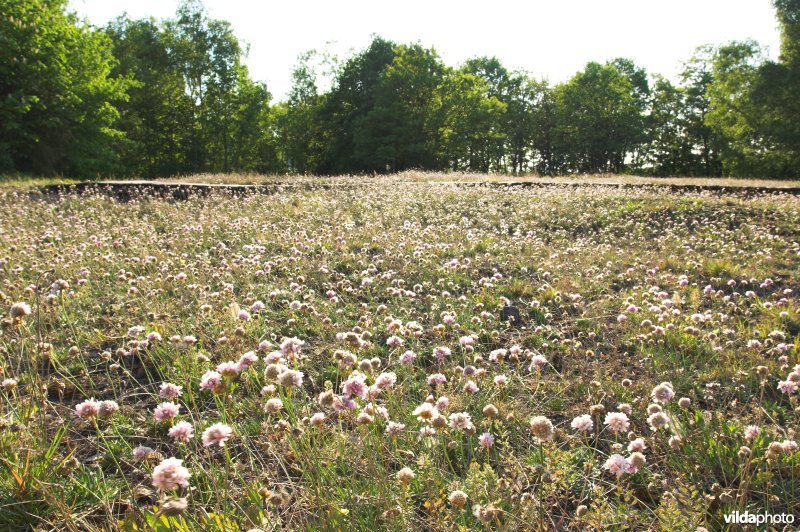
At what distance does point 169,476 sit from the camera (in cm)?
160

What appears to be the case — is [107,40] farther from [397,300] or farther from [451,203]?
[397,300]

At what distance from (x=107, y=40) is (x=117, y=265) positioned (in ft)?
117

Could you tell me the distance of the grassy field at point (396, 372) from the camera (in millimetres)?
2141

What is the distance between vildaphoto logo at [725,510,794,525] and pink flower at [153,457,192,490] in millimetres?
2089

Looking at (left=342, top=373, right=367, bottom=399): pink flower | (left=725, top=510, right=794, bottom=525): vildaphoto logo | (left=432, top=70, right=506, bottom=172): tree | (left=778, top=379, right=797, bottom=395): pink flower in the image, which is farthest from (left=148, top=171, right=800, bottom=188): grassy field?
(left=432, top=70, right=506, bottom=172): tree

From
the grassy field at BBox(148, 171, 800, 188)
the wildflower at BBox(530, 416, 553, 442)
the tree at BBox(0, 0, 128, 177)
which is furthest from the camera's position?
the tree at BBox(0, 0, 128, 177)

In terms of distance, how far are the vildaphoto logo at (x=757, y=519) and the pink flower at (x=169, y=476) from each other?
2089 mm

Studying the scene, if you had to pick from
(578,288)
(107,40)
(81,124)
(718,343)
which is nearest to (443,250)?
(578,288)

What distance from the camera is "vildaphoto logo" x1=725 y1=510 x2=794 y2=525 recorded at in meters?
1.97

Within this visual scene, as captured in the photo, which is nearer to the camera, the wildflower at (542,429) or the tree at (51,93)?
the wildflower at (542,429)

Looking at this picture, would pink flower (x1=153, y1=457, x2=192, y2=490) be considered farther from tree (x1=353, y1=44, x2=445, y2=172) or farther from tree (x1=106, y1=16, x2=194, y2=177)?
tree (x1=106, y1=16, x2=194, y2=177)

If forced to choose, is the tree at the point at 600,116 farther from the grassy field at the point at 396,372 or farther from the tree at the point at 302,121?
the grassy field at the point at 396,372

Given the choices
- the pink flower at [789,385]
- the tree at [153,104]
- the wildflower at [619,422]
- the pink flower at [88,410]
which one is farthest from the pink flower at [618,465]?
the tree at [153,104]

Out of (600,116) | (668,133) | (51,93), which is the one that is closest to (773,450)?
(51,93)
